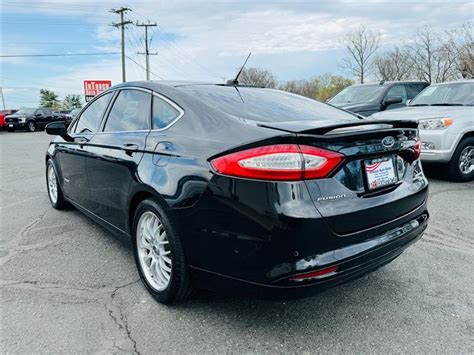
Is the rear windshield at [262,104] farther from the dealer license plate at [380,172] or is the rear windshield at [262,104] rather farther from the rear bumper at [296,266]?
the rear bumper at [296,266]

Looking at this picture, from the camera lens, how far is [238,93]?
3.31 metres

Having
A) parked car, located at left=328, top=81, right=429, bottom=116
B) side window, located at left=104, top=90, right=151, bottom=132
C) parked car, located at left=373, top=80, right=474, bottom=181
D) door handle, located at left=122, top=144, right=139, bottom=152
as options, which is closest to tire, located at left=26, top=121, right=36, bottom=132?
parked car, located at left=328, top=81, right=429, bottom=116

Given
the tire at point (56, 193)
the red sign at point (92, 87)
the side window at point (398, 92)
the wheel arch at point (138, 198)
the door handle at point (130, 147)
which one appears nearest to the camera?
the wheel arch at point (138, 198)

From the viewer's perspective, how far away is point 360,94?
10.3 m

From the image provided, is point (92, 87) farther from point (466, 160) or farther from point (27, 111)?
point (466, 160)

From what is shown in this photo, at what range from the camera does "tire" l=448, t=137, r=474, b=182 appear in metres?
6.45

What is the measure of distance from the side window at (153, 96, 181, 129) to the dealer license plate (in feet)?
4.39

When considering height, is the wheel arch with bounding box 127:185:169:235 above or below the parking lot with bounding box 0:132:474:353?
above

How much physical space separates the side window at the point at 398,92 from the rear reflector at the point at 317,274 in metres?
8.60

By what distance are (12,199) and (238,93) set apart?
4.49 meters

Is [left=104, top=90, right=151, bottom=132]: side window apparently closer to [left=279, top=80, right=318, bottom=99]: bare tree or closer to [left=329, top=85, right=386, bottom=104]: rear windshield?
[left=329, top=85, right=386, bottom=104]: rear windshield

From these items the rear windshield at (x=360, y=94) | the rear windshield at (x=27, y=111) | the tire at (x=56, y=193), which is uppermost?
the rear windshield at (x=360, y=94)

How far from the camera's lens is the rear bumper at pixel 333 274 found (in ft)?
7.19

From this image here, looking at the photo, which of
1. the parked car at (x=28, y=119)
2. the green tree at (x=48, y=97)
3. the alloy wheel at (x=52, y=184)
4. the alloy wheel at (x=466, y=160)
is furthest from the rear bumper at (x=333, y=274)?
the green tree at (x=48, y=97)
